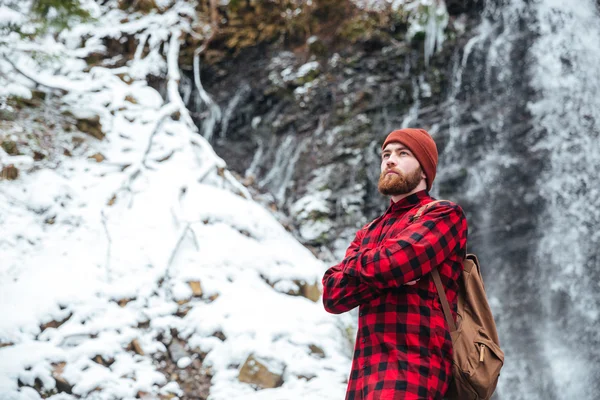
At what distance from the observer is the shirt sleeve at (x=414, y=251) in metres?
1.78

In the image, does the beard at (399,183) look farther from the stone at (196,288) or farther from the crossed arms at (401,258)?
the stone at (196,288)

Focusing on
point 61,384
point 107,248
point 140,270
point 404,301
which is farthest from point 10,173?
point 404,301

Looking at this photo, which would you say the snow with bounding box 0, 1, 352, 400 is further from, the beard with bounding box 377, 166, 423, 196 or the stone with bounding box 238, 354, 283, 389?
the beard with bounding box 377, 166, 423, 196

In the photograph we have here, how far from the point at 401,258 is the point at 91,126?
6.95 metres

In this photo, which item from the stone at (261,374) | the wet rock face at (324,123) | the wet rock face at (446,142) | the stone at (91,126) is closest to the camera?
the stone at (261,374)

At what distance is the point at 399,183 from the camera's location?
206 centimetres

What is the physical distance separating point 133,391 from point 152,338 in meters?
0.67

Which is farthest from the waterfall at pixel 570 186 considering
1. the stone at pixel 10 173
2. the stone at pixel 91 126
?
the stone at pixel 10 173

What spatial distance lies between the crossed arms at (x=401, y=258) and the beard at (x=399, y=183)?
0.57ft

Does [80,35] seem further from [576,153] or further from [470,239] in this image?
[576,153]

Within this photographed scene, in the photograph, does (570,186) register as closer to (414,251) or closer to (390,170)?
(390,170)

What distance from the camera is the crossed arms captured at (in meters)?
1.78

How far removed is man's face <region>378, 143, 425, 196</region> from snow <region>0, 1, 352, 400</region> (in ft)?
7.00

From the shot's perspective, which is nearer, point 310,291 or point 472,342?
point 472,342
